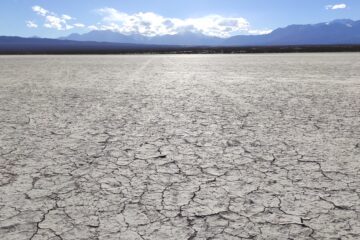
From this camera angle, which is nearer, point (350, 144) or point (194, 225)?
point (194, 225)

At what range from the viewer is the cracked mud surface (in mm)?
2443

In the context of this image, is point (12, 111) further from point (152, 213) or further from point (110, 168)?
point (152, 213)

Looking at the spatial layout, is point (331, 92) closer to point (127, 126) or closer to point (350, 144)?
point (350, 144)

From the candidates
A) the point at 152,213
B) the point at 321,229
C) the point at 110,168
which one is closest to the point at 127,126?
the point at 110,168

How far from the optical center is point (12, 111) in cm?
632

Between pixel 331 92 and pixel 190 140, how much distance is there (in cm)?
488

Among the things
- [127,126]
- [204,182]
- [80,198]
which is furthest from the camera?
[127,126]

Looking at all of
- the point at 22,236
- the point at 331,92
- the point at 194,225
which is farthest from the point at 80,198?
the point at 331,92

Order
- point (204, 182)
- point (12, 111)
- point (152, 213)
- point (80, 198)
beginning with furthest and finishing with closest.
Answer: point (12, 111), point (204, 182), point (80, 198), point (152, 213)

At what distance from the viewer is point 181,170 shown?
3.43 metres

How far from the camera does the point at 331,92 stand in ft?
26.2

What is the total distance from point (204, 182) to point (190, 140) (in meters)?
1.33

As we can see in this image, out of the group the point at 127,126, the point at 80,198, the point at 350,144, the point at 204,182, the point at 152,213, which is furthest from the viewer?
the point at 127,126

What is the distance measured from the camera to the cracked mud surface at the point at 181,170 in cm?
244
